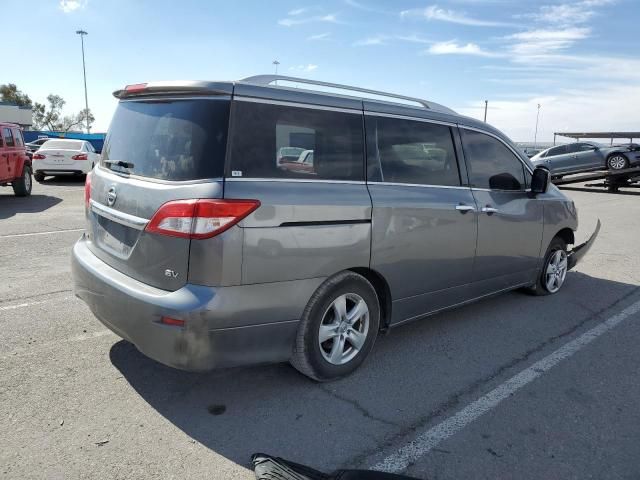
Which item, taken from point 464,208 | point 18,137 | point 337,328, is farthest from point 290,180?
point 18,137

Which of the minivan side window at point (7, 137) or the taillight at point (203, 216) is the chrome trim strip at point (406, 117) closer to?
the taillight at point (203, 216)

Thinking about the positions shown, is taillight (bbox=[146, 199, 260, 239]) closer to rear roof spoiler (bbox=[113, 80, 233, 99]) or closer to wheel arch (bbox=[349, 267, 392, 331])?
rear roof spoiler (bbox=[113, 80, 233, 99])

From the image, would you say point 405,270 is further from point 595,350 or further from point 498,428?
point 595,350

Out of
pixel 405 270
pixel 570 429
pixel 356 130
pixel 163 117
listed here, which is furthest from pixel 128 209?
pixel 570 429

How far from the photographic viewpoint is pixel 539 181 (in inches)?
199

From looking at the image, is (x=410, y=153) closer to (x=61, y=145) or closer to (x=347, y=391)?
(x=347, y=391)

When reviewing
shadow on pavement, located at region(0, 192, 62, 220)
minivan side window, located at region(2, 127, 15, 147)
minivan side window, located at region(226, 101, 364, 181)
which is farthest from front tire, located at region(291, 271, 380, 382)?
minivan side window, located at region(2, 127, 15, 147)

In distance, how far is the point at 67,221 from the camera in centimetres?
970

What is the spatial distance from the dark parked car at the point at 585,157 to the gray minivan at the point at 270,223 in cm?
1897

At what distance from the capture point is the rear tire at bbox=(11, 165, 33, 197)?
43.1 feet

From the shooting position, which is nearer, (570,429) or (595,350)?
(570,429)

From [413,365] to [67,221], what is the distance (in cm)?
806

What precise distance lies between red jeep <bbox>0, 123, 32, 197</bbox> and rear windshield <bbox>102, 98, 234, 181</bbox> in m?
10.7

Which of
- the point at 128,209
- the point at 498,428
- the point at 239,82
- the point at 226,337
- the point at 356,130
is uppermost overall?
the point at 239,82
